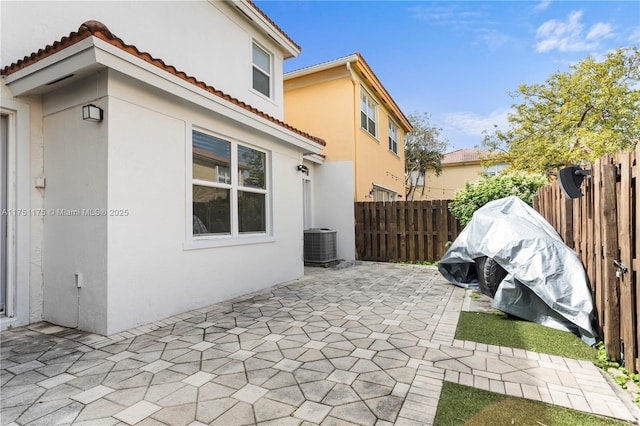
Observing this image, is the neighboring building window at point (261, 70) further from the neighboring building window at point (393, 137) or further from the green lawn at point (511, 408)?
the neighboring building window at point (393, 137)

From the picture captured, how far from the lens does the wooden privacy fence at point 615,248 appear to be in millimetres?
2619

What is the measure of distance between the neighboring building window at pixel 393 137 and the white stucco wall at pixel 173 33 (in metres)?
8.43

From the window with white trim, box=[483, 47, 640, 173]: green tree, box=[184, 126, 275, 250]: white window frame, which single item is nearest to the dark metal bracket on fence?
box=[184, 126, 275, 250]: white window frame

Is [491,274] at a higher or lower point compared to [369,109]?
lower

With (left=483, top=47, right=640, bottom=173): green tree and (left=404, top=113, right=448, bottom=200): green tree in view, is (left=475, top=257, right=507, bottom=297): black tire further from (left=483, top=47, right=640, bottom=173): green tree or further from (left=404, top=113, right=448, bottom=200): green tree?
(left=404, top=113, right=448, bottom=200): green tree

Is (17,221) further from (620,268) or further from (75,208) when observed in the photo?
(620,268)

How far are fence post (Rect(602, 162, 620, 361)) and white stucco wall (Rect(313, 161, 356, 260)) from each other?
7.63m

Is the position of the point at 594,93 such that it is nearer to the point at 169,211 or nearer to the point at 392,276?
the point at 392,276

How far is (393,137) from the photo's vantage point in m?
16.2

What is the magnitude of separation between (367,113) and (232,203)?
27.5 ft

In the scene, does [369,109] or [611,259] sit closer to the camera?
[611,259]

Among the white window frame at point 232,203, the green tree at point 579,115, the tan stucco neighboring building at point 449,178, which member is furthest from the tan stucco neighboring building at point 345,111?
the tan stucco neighboring building at point 449,178

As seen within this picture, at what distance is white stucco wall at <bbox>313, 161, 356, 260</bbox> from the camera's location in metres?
10.5

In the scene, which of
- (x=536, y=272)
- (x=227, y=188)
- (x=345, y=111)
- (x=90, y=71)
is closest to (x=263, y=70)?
(x=345, y=111)
